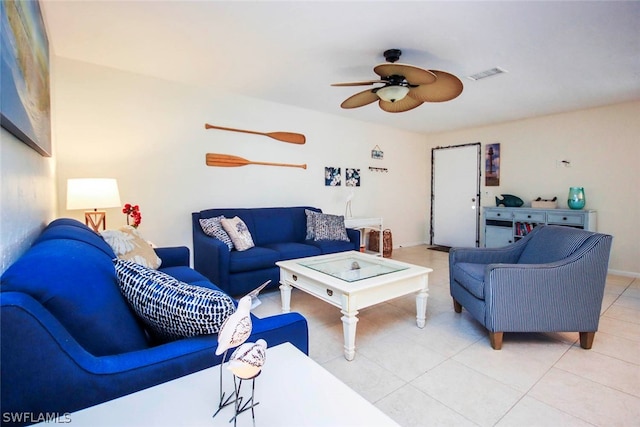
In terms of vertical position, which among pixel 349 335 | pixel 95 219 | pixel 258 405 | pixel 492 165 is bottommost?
pixel 349 335

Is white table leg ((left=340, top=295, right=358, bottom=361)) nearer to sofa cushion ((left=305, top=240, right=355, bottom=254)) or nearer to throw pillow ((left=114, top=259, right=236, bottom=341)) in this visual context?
throw pillow ((left=114, top=259, right=236, bottom=341))

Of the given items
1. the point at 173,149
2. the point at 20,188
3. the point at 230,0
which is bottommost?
the point at 20,188

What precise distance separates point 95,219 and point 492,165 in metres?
5.90

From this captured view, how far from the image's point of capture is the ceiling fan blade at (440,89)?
223 cm

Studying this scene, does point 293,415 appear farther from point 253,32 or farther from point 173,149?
point 173,149

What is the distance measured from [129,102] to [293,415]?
11.5 ft

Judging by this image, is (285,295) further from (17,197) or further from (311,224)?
(17,197)

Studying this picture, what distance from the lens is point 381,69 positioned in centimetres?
220

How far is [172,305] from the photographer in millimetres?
1015

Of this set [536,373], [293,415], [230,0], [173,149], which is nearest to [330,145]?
[173,149]

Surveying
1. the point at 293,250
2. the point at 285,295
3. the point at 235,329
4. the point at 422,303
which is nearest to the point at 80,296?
the point at 235,329

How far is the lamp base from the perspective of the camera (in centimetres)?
274

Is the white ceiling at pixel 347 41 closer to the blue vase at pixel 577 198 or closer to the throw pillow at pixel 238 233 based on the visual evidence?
the blue vase at pixel 577 198

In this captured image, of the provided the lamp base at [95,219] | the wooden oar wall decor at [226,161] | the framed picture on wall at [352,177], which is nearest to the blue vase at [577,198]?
the framed picture on wall at [352,177]
